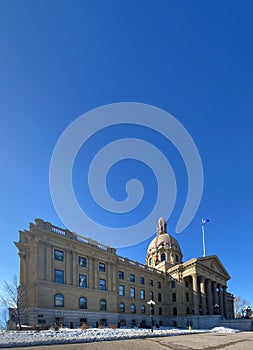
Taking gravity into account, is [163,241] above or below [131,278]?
above

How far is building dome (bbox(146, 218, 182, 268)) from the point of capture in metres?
87.6

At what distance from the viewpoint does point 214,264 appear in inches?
3179

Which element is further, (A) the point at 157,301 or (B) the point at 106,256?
(A) the point at 157,301

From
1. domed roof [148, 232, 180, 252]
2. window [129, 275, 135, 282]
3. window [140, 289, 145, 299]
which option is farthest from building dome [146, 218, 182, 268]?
window [129, 275, 135, 282]

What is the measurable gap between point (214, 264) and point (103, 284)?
38.7m

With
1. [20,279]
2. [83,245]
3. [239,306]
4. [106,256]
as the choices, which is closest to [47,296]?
[20,279]

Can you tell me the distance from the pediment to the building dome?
10519 mm

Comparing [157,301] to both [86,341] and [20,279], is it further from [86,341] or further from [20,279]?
[86,341]

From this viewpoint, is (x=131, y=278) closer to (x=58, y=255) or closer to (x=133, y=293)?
(x=133, y=293)

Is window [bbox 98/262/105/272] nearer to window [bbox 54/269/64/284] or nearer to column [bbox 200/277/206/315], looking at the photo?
window [bbox 54/269/64/284]

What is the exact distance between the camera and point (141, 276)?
67188 mm

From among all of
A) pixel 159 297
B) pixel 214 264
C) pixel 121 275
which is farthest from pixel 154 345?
pixel 214 264

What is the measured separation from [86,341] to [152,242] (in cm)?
7456

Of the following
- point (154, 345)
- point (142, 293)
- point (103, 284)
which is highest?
point (103, 284)
